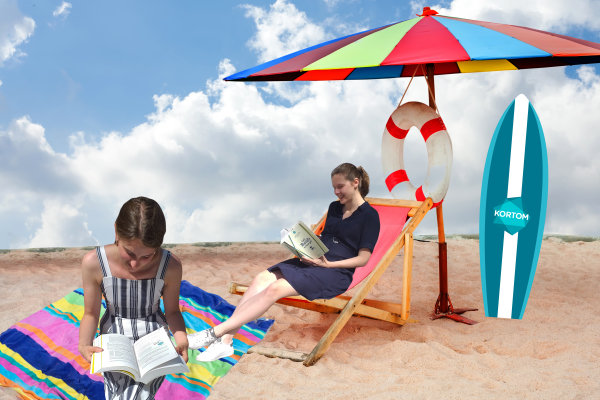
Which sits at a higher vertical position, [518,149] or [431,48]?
[431,48]

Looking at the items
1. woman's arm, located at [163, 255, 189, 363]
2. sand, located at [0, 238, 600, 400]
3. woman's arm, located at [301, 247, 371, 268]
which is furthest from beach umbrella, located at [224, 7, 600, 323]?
woman's arm, located at [163, 255, 189, 363]

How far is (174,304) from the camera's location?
210cm

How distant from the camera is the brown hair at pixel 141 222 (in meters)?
1.77

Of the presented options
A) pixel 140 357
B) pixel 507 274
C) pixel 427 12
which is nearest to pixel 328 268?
pixel 507 274

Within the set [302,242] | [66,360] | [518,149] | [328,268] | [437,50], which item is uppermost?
[437,50]

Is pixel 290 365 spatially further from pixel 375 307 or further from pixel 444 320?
pixel 444 320

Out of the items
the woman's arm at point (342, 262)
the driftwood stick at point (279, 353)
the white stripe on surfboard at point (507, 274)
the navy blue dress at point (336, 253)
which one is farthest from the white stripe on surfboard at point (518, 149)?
the driftwood stick at point (279, 353)

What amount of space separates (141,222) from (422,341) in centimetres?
275

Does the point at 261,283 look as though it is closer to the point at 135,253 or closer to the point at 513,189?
the point at 135,253

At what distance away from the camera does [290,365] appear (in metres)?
3.24

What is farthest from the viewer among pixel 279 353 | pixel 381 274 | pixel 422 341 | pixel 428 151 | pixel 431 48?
pixel 428 151

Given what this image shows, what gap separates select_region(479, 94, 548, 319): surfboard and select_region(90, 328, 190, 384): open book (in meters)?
2.98

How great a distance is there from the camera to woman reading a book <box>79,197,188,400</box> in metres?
1.96

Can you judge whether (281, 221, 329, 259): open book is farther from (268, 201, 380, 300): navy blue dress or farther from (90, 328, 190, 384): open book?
(90, 328, 190, 384): open book
